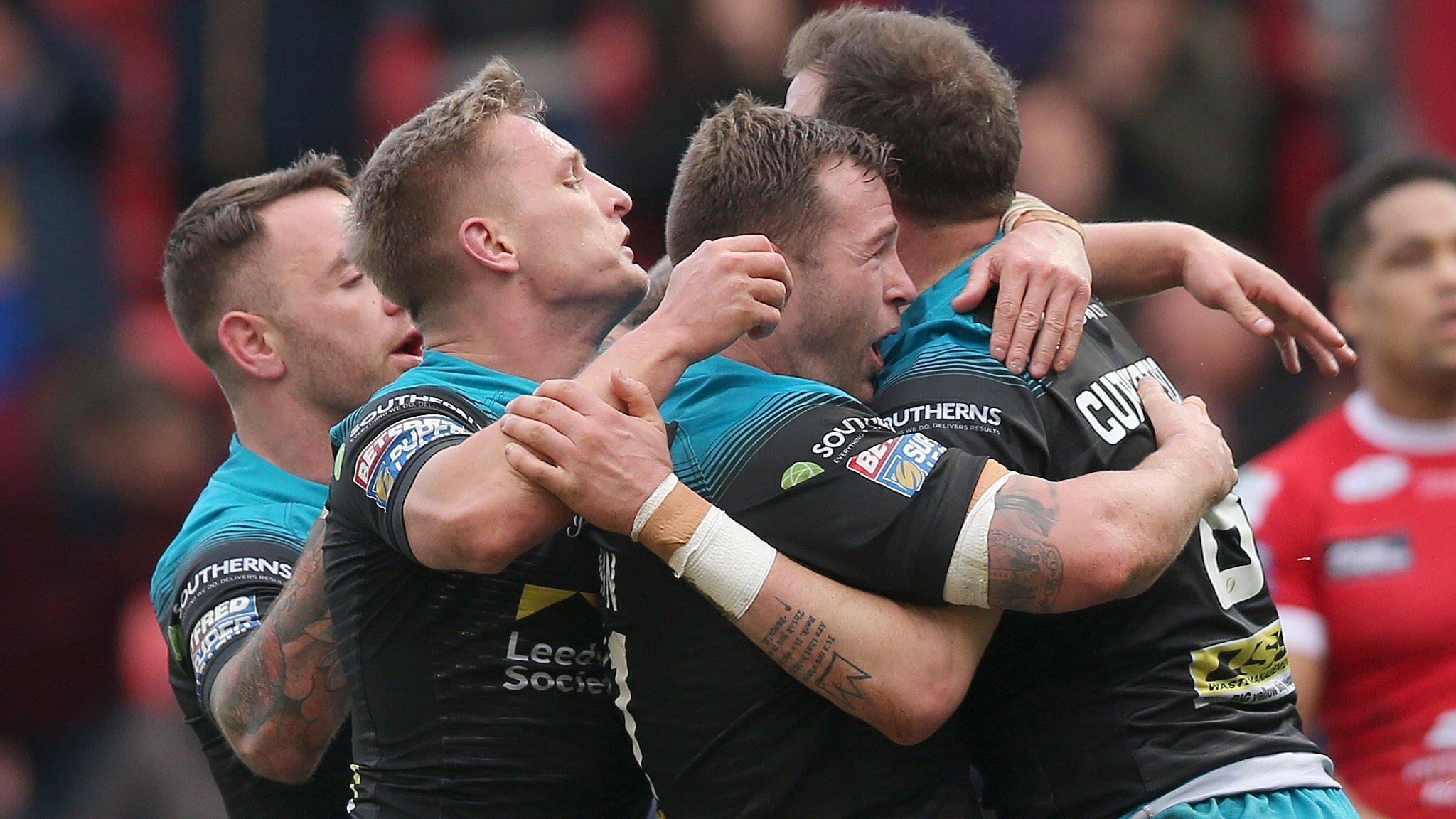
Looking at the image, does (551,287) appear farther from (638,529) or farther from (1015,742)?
(1015,742)

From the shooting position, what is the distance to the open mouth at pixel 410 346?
4621 mm

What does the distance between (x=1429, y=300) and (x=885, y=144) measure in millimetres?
3286

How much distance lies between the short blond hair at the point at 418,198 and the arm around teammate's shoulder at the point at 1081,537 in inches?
54.5

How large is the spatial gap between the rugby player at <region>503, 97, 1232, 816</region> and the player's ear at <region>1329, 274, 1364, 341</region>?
315cm

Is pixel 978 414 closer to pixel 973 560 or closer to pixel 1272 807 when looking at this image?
pixel 973 560

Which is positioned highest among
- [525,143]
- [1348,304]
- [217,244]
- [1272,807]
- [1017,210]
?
[525,143]

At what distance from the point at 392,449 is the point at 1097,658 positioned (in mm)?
1466

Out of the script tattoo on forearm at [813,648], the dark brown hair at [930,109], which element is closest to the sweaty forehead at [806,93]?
the dark brown hair at [930,109]

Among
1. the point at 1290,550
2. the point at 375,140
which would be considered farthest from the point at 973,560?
the point at 375,140

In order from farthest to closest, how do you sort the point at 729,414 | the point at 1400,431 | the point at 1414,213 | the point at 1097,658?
the point at 1414,213
the point at 1400,431
the point at 1097,658
the point at 729,414

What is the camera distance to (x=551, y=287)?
378 cm

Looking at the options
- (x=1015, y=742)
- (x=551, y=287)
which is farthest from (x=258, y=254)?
(x=1015, y=742)

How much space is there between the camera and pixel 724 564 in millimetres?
3137

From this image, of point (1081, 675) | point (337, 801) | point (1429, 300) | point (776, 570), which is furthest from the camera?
point (1429, 300)
